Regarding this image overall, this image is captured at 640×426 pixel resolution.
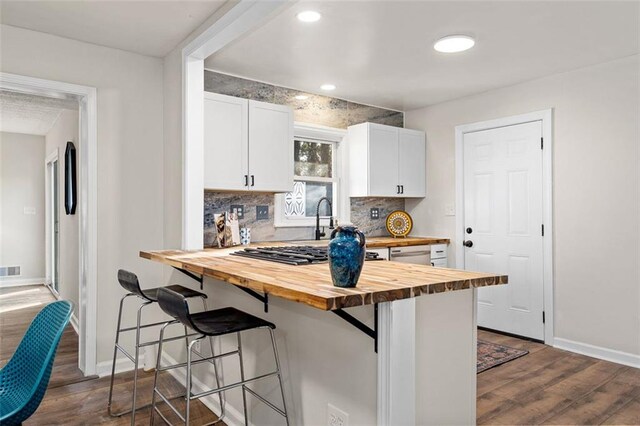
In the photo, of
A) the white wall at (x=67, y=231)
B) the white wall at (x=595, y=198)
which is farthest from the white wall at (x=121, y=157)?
the white wall at (x=595, y=198)

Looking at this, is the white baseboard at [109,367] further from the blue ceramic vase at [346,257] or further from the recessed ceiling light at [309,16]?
the recessed ceiling light at [309,16]

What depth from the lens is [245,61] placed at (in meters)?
3.45

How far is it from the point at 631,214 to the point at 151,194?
3706mm

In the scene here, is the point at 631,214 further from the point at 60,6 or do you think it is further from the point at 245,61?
the point at 60,6

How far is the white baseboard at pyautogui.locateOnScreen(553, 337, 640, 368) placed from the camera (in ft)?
10.8

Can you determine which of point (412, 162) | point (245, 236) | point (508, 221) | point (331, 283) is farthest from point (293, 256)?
point (412, 162)

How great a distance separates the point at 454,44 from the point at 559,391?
2.46 meters

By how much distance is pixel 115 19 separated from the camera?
269 centimetres

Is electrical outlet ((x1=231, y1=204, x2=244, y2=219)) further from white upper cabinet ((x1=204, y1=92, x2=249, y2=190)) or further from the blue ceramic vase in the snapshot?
the blue ceramic vase

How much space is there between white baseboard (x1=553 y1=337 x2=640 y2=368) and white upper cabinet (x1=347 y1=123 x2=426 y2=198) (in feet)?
6.66

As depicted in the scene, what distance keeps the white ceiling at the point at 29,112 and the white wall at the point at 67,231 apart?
114 millimetres

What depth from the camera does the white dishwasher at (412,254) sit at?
13.7 feet

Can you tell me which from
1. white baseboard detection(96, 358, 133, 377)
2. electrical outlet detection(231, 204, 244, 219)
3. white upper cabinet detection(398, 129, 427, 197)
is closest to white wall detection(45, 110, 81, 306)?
white baseboard detection(96, 358, 133, 377)

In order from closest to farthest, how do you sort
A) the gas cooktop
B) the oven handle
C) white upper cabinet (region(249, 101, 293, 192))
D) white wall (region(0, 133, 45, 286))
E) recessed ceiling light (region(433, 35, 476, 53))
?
the gas cooktop → recessed ceiling light (region(433, 35, 476, 53)) → white upper cabinet (region(249, 101, 293, 192)) → the oven handle → white wall (region(0, 133, 45, 286))
